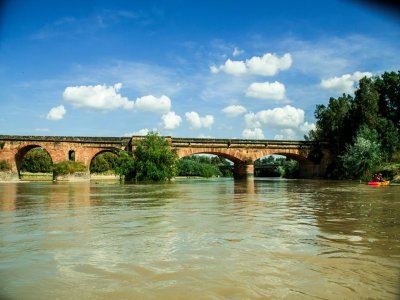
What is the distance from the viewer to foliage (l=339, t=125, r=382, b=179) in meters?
41.6

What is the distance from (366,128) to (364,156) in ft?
12.5

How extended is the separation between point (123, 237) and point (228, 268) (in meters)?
2.85

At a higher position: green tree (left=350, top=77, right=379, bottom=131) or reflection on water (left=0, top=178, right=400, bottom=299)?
green tree (left=350, top=77, right=379, bottom=131)

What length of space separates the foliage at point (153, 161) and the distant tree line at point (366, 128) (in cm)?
1914

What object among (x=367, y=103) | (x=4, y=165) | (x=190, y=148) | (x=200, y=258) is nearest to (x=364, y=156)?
(x=367, y=103)

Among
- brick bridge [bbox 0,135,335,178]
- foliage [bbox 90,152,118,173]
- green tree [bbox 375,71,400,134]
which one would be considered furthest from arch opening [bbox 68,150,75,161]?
green tree [bbox 375,71,400,134]

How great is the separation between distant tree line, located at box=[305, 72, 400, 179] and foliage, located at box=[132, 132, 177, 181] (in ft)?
62.8

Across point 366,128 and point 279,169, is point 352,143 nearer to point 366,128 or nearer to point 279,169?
point 366,128

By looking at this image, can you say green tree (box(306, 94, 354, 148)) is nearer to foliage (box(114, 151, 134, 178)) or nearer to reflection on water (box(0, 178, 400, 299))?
foliage (box(114, 151, 134, 178))

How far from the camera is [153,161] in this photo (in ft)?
132

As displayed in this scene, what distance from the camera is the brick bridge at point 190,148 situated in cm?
4678

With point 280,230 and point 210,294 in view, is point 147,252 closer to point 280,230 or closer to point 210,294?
point 210,294

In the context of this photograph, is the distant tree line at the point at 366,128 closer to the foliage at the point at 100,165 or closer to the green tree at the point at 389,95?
the green tree at the point at 389,95

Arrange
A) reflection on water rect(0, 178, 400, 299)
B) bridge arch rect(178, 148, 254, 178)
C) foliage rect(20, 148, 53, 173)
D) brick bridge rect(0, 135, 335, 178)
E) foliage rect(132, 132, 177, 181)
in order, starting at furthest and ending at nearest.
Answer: foliage rect(20, 148, 53, 173)
bridge arch rect(178, 148, 254, 178)
brick bridge rect(0, 135, 335, 178)
foliage rect(132, 132, 177, 181)
reflection on water rect(0, 178, 400, 299)
